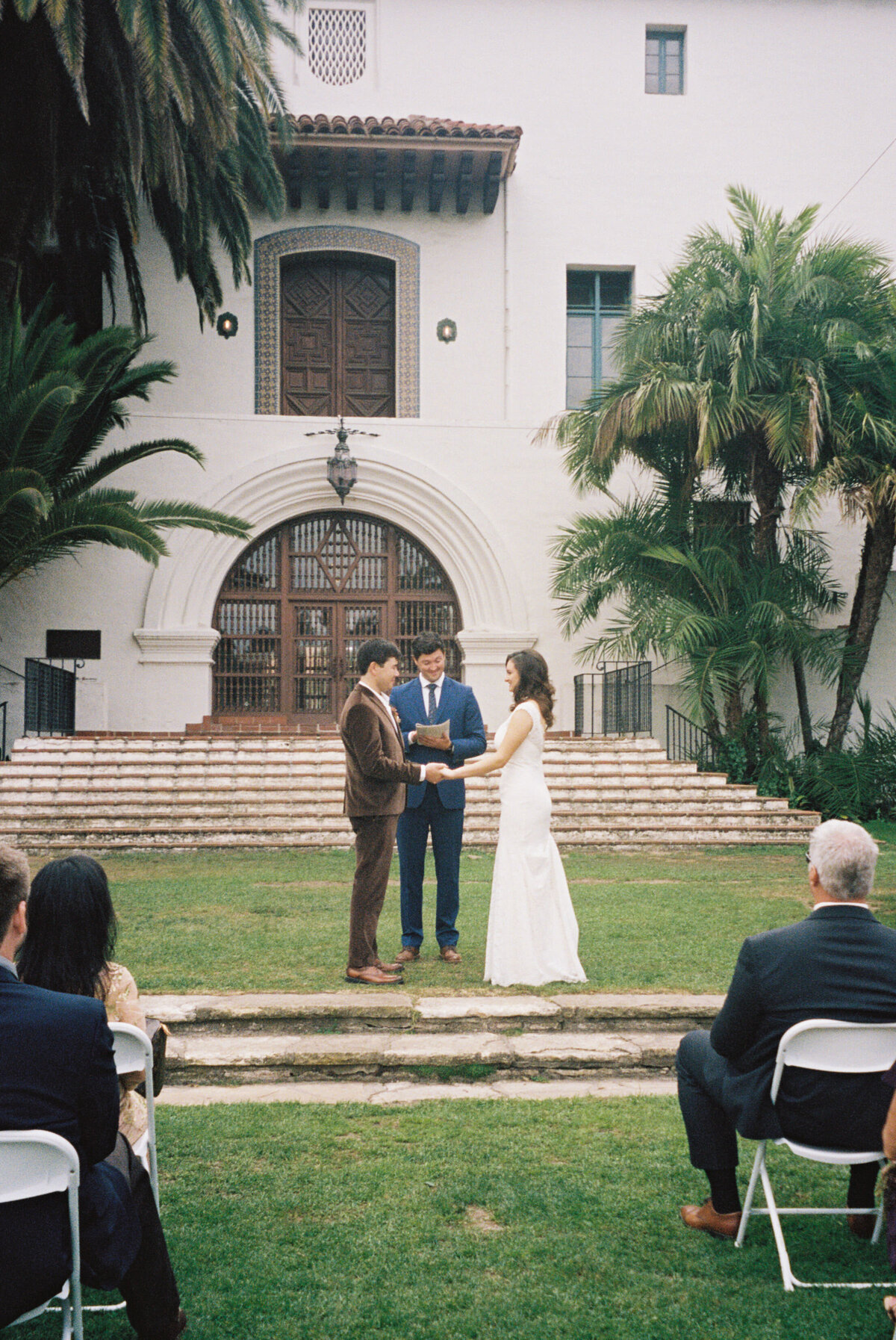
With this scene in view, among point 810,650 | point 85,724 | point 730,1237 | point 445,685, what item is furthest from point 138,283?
point 730,1237

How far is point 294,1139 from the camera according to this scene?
4.34 metres

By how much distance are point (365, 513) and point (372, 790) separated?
13.2 metres

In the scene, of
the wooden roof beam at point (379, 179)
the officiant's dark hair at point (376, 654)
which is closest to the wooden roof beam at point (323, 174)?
the wooden roof beam at point (379, 179)

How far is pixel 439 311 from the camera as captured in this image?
19344 millimetres

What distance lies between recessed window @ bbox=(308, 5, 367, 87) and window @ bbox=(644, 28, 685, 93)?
16.3ft

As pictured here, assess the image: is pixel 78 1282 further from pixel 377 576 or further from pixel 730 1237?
pixel 377 576

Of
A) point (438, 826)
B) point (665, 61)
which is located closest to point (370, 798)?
point (438, 826)

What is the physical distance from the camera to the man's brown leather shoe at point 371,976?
6.38m

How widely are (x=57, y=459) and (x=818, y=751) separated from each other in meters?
10.9

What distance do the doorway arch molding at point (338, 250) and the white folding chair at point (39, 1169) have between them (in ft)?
57.4

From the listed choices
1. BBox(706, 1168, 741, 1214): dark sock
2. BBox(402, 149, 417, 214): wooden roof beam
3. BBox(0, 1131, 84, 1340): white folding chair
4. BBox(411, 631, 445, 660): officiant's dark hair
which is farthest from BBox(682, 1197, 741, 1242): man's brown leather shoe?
BBox(402, 149, 417, 214): wooden roof beam

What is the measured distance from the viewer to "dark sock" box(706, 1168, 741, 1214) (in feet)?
11.6

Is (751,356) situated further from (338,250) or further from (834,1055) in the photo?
(834,1055)

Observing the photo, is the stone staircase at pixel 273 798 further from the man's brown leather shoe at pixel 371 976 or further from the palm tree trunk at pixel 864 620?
the man's brown leather shoe at pixel 371 976
